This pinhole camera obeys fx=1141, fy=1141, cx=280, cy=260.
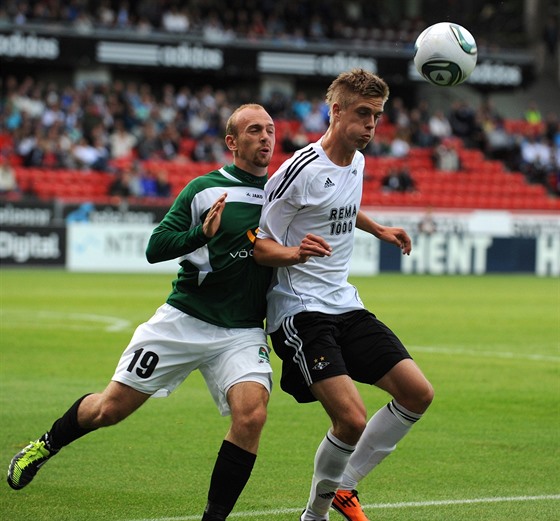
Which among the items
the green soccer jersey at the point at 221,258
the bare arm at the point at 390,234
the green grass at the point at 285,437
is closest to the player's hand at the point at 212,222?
the green soccer jersey at the point at 221,258

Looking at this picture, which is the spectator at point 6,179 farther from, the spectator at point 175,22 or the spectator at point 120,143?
the spectator at point 175,22

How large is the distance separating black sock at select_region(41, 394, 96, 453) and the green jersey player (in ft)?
0.20

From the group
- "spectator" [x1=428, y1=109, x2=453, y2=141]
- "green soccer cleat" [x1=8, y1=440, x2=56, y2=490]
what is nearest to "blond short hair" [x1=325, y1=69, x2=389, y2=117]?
"green soccer cleat" [x1=8, y1=440, x2=56, y2=490]

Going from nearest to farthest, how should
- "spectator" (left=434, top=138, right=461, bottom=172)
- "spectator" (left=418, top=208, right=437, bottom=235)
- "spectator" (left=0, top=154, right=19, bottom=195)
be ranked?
"spectator" (left=0, top=154, right=19, bottom=195), "spectator" (left=418, top=208, right=437, bottom=235), "spectator" (left=434, top=138, right=461, bottom=172)

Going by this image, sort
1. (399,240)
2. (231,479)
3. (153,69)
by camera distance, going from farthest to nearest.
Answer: (153,69) < (399,240) < (231,479)

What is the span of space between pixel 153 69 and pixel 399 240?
31597mm

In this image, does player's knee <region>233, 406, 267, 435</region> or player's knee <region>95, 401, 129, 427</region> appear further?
player's knee <region>95, 401, 129, 427</region>

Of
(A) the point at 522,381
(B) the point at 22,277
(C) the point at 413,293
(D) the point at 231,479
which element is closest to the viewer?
(D) the point at 231,479

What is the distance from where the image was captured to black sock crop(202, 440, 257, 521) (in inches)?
215

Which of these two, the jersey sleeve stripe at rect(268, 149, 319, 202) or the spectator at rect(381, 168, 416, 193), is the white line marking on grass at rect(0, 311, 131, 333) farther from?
the spectator at rect(381, 168, 416, 193)

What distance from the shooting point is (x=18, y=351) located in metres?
13.1

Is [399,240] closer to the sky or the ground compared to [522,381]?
closer to the sky

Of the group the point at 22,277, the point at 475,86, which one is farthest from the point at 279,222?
the point at 475,86

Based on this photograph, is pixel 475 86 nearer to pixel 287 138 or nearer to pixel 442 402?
pixel 287 138
